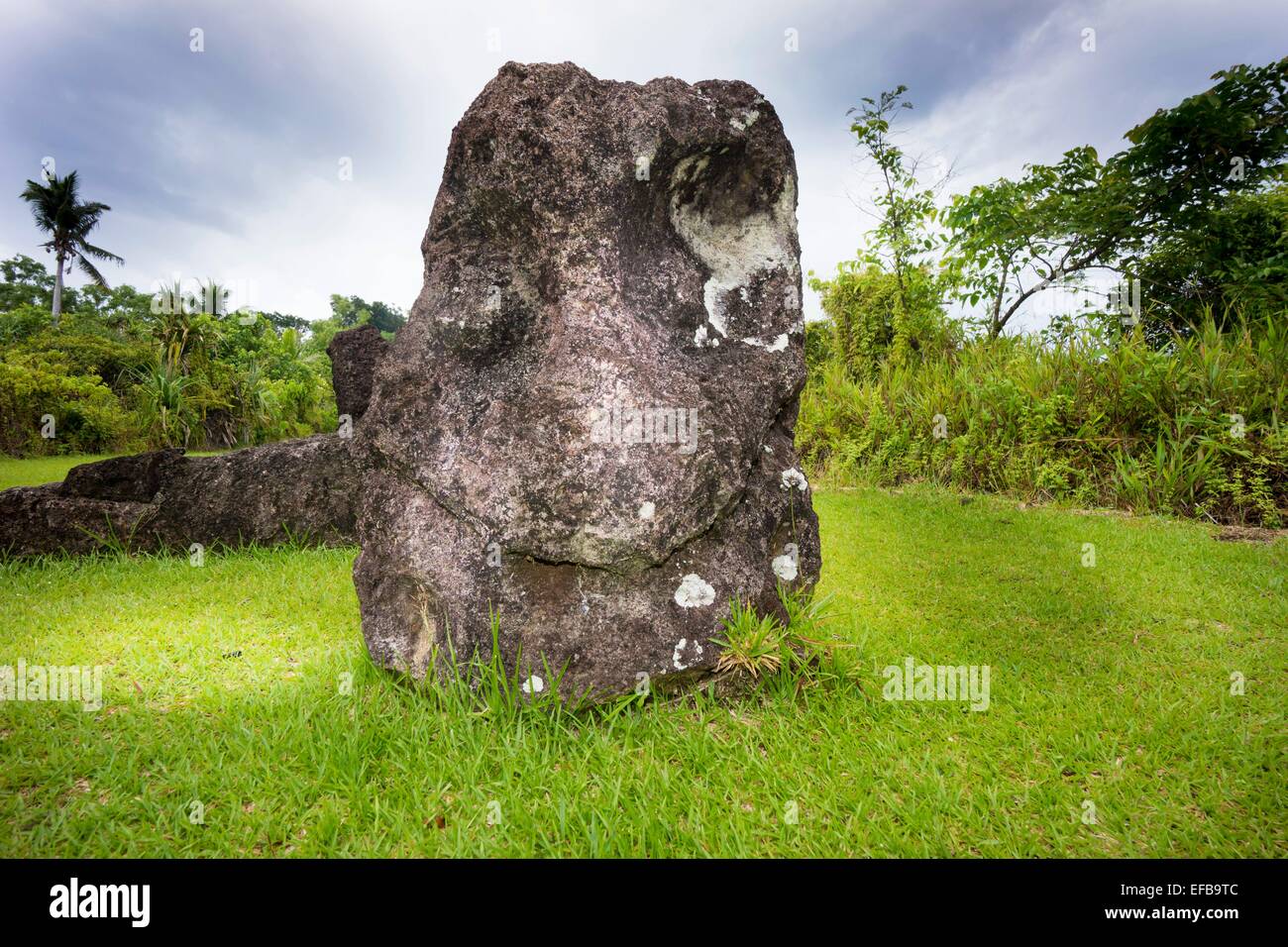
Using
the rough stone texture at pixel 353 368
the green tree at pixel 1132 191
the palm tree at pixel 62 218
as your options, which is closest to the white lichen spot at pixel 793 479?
the rough stone texture at pixel 353 368

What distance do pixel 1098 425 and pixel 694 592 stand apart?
5382 mm

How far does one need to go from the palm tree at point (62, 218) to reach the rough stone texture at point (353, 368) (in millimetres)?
35138

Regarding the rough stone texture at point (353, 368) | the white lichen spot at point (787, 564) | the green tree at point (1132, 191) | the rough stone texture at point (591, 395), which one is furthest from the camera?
the green tree at point (1132, 191)

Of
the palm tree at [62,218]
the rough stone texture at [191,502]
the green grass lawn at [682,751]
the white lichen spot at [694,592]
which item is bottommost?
the green grass lawn at [682,751]

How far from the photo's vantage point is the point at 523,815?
1979 mm

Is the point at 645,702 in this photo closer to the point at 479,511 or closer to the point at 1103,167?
the point at 479,511

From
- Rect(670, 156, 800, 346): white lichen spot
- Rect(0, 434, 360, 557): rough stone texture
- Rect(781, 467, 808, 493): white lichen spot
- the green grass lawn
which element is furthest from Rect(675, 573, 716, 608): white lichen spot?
Rect(0, 434, 360, 557): rough stone texture

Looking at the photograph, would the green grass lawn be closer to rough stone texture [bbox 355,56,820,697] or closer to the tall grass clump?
rough stone texture [bbox 355,56,820,697]

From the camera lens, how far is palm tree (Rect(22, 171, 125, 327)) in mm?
30828

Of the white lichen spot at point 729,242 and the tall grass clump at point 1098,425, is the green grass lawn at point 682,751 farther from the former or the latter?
the tall grass clump at point 1098,425

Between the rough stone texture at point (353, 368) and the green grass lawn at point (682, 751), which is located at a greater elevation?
the rough stone texture at point (353, 368)

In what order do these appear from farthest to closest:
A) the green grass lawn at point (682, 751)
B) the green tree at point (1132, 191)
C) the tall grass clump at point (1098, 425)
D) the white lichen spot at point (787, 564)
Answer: the green tree at point (1132, 191) < the tall grass clump at point (1098, 425) < the white lichen spot at point (787, 564) < the green grass lawn at point (682, 751)

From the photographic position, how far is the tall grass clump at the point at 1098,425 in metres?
5.45

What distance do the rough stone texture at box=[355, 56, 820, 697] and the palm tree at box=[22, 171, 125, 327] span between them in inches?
1496
